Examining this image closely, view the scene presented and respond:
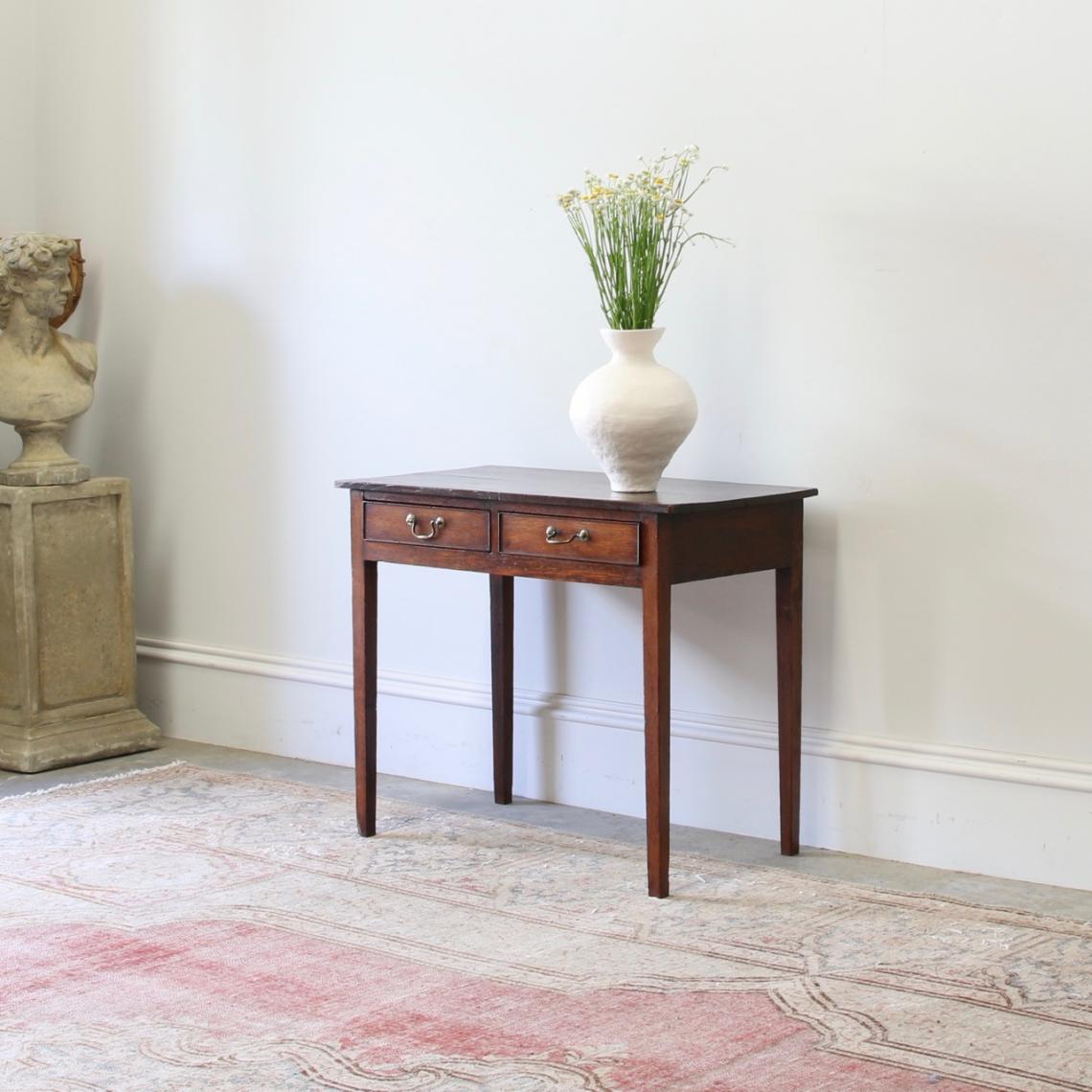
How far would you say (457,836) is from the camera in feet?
11.7

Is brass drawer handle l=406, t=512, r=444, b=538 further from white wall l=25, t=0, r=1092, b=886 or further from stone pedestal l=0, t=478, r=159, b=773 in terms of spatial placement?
stone pedestal l=0, t=478, r=159, b=773

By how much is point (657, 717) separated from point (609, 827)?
66 centimetres

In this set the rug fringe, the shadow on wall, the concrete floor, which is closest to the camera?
the concrete floor

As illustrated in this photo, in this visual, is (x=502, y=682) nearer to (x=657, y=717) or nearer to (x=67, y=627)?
(x=657, y=717)

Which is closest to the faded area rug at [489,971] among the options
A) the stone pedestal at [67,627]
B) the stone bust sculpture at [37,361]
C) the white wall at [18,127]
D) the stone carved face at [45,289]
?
the stone pedestal at [67,627]

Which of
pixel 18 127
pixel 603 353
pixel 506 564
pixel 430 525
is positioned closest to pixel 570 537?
pixel 506 564

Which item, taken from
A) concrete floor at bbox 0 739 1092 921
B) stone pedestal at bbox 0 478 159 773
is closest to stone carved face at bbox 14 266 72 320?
stone pedestal at bbox 0 478 159 773

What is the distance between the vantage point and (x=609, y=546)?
310 cm

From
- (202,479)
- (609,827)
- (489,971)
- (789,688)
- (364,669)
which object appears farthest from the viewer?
(202,479)

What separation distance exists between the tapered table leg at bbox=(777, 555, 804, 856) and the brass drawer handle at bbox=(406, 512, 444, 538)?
0.70 m

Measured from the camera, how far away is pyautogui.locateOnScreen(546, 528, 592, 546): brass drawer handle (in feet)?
10.3

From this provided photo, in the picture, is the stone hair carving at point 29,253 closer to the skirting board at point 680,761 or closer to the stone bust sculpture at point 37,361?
the stone bust sculpture at point 37,361

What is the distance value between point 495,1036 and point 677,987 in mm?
352

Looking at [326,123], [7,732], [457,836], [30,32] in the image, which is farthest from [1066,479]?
[30,32]
